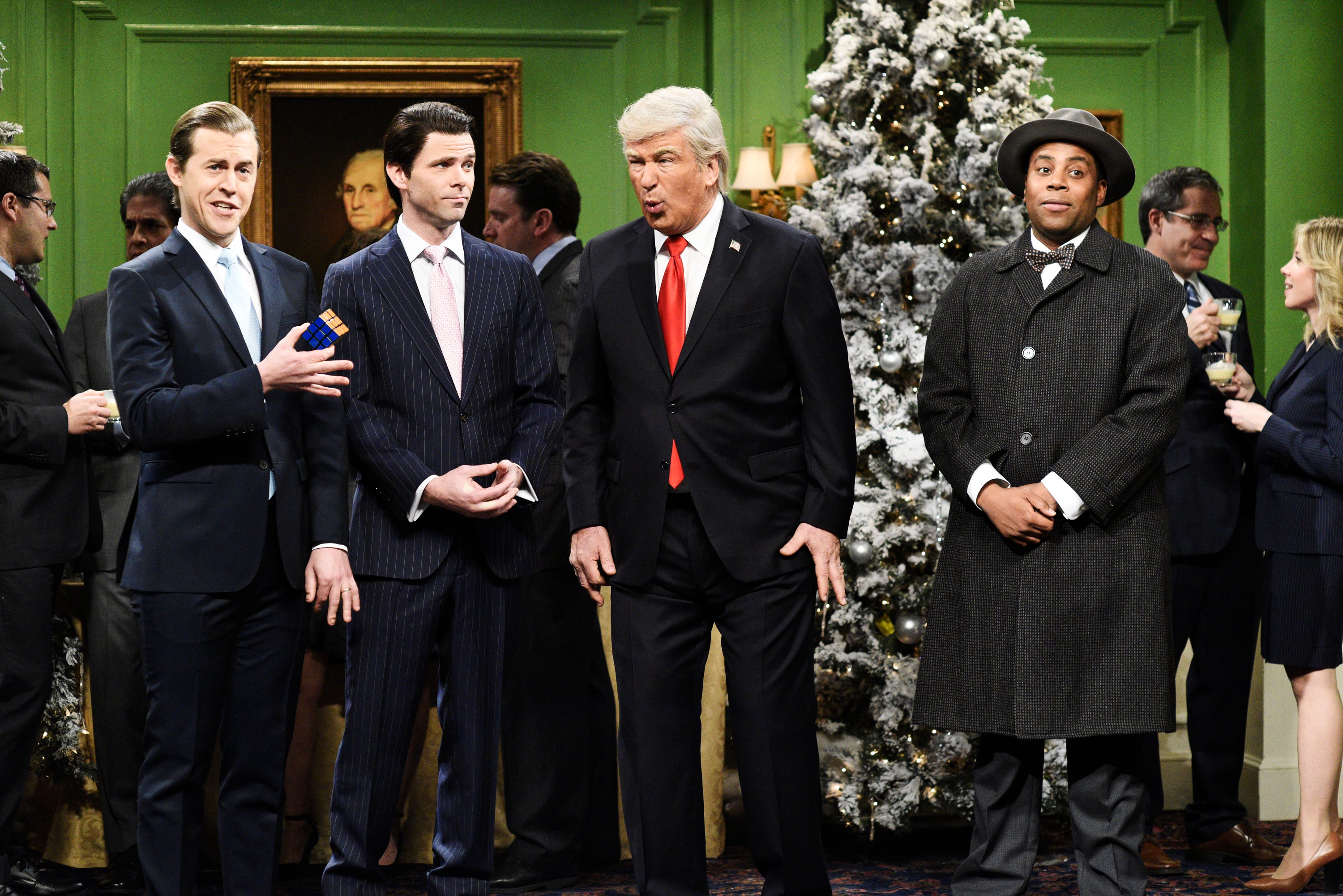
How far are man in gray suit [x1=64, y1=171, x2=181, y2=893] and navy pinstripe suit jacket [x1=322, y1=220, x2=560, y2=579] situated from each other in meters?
1.14

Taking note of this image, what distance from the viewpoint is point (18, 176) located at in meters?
3.52

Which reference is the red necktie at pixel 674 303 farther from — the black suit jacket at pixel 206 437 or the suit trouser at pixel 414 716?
the black suit jacket at pixel 206 437

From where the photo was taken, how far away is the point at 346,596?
2791 millimetres

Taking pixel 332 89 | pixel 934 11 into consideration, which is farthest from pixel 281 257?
pixel 332 89

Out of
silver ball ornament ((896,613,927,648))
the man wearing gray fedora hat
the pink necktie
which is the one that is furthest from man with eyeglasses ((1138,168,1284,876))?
the pink necktie

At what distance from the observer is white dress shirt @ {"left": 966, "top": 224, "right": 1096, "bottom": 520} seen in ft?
9.36

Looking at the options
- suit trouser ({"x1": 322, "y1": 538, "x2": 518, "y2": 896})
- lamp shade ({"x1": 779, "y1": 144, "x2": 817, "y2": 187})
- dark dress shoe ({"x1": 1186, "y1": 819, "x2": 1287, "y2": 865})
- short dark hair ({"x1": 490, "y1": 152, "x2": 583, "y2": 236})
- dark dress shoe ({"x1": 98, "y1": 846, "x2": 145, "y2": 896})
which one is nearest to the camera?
suit trouser ({"x1": 322, "y1": 538, "x2": 518, "y2": 896})

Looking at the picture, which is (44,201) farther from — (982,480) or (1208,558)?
(1208,558)

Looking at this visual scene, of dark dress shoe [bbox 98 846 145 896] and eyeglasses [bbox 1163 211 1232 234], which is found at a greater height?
eyeglasses [bbox 1163 211 1232 234]

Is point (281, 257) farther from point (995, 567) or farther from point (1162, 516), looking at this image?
point (1162, 516)

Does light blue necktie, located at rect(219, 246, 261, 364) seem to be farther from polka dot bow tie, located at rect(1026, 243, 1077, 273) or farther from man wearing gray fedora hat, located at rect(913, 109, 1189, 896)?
polka dot bow tie, located at rect(1026, 243, 1077, 273)

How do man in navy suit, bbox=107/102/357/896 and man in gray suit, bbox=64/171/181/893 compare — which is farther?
man in gray suit, bbox=64/171/181/893

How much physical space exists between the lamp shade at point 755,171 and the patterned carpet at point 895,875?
9.93 feet

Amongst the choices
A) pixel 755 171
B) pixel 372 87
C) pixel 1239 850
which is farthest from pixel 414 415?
pixel 372 87
